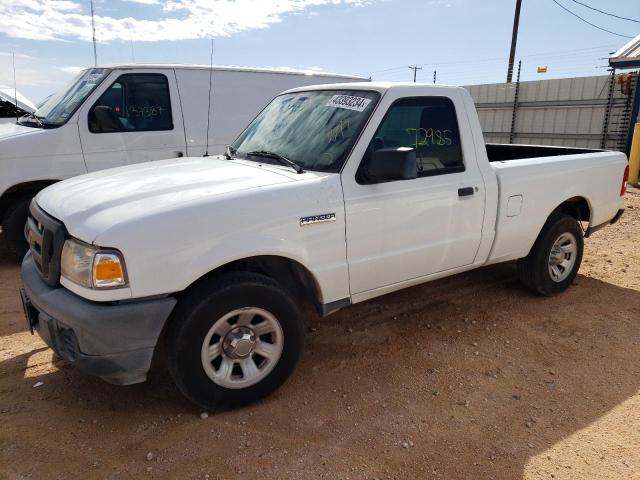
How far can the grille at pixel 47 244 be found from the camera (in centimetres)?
272

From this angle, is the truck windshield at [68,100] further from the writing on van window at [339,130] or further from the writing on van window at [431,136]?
the writing on van window at [431,136]

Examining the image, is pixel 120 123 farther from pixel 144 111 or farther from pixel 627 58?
pixel 627 58

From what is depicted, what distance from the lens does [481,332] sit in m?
4.16

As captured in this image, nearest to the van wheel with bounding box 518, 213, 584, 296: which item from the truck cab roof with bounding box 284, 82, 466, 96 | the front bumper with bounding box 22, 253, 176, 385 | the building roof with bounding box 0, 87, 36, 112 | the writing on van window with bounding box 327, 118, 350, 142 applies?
the truck cab roof with bounding box 284, 82, 466, 96

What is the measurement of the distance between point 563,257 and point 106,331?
14.0 feet

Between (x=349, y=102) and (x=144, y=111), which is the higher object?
(x=349, y=102)

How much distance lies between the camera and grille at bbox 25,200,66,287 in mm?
2723

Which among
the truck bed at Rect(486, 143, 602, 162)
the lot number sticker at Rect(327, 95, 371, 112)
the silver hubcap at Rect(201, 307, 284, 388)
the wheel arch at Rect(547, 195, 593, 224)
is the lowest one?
the silver hubcap at Rect(201, 307, 284, 388)

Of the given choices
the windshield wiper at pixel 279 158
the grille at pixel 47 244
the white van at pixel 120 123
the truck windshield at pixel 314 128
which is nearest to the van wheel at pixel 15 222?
the white van at pixel 120 123

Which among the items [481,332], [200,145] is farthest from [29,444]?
[200,145]

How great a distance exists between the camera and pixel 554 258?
4.86 meters

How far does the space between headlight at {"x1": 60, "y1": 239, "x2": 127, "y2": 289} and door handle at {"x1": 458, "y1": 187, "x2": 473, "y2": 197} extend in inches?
96.1

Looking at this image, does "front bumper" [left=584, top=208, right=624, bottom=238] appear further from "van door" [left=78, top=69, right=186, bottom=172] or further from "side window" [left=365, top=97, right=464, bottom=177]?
"van door" [left=78, top=69, right=186, bottom=172]

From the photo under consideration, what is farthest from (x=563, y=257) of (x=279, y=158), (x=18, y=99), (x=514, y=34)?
(x=514, y=34)
